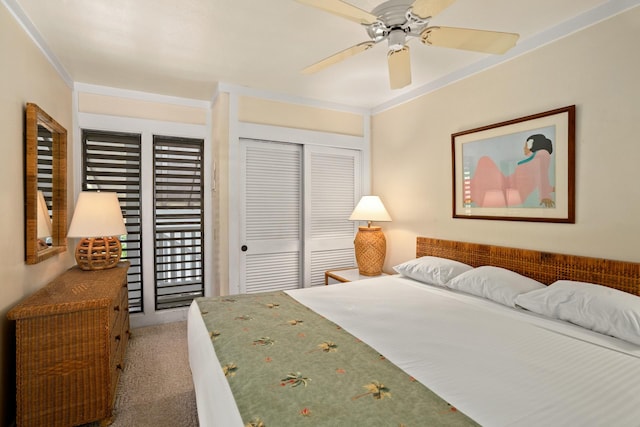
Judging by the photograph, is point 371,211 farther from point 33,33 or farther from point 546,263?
point 33,33

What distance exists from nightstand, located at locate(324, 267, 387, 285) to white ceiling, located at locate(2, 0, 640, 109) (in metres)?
1.94

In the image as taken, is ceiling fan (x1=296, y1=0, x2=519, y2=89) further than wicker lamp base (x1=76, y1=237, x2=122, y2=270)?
No

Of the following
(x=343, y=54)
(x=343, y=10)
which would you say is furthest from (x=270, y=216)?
(x=343, y=10)

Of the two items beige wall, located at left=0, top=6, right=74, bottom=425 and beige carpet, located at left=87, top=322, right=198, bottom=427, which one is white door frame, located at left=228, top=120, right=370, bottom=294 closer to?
beige carpet, located at left=87, top=322, right=198, bottom=427

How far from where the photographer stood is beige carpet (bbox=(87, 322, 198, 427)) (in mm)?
2018

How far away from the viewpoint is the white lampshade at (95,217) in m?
2.54

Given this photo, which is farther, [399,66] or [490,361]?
[399,66]

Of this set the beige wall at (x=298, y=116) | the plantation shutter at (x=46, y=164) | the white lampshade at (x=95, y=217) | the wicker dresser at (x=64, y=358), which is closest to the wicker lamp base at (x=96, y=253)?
the white lampshade at (x=95, y=217)

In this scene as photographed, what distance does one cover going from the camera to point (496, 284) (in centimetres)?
215

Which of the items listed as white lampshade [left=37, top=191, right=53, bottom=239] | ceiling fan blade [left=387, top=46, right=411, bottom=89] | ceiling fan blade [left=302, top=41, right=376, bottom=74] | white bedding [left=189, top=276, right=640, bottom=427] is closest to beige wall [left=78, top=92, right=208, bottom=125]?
white lampshade [left=37, top=191, right=53, bottom=239]

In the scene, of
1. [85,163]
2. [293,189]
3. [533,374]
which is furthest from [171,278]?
[533,374]

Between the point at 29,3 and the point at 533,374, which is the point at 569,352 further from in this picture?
the point at 29,3

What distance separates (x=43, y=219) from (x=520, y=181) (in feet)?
11.3

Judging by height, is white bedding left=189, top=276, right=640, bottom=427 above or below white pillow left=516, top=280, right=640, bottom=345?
below
